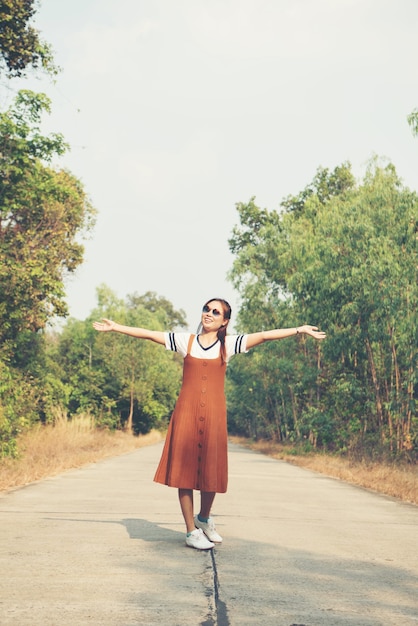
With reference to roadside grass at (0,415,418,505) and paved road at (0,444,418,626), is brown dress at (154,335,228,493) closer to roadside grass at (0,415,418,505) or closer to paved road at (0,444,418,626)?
paved road at (0,444,418,626)

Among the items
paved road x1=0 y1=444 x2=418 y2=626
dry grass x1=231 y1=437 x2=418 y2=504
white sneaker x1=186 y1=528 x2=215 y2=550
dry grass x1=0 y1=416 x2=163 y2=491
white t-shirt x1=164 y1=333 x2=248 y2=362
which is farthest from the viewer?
dry grass x1=0 y1=416 x2=163 y2=491

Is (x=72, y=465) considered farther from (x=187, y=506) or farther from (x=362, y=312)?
(x=187, y=506)

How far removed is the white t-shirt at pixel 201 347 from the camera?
708cm

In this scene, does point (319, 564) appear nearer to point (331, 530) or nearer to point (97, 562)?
point (97, 562)

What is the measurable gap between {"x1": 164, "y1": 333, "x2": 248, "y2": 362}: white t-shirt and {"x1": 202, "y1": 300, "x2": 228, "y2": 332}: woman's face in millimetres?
129

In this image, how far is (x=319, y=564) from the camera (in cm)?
651

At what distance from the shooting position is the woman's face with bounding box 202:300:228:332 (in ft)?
23.4

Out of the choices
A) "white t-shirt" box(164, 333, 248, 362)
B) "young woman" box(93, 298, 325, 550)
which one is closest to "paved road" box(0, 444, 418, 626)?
"young woman" box(93, 298, 325, 550)

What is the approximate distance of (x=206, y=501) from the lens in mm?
7211

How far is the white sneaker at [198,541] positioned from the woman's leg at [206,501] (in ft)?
0.82

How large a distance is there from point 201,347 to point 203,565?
1813 millimetres

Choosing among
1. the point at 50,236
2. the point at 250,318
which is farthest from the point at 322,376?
the point at 50,236

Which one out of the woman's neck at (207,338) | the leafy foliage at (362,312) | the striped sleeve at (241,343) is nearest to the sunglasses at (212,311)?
the woman's neck at (207,338)

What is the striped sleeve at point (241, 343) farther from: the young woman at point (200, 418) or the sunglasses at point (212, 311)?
the sunglasses at point (212, 311)
